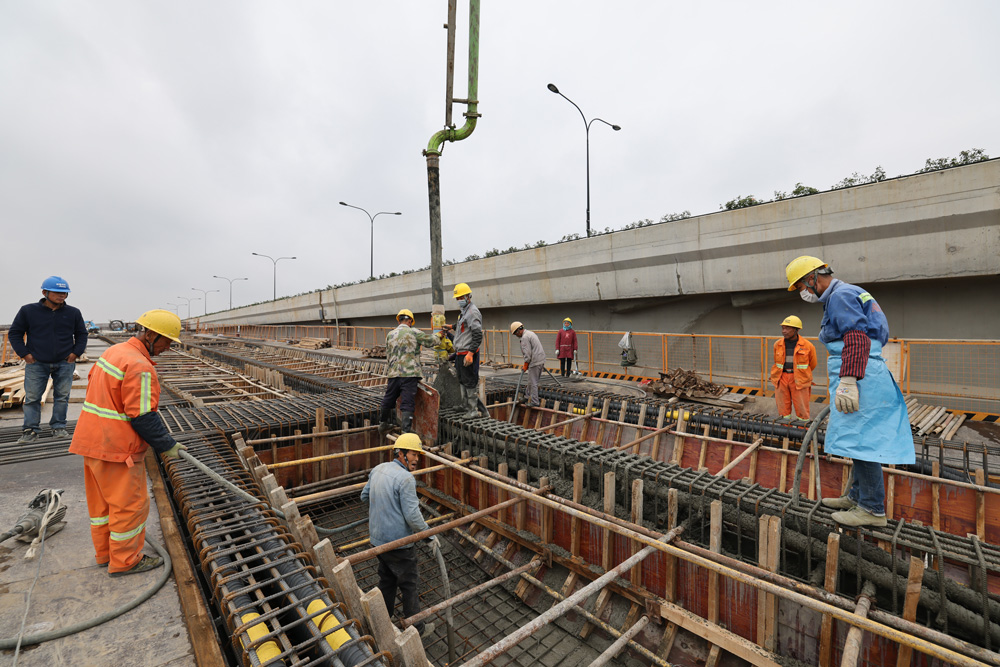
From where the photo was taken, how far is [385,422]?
6.32 metres

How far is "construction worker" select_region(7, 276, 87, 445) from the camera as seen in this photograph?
5004 mm

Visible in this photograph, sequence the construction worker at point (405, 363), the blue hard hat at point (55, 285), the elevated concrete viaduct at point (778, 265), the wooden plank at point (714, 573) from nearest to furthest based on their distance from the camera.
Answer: the wooden plank at point (714, 573) → the blue hard hat at point (55, 285) → the construction worker at point (405, 363) → the elevated concrete viaduct at point (778, 265)

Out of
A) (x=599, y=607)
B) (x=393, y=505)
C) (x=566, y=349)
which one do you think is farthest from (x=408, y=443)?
(x=566, y=349)

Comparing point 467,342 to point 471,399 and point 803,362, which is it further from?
point 803,362

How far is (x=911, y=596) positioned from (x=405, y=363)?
5068 mm

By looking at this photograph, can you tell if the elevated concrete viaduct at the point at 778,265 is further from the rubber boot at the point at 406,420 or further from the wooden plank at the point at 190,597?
the wooden plank at the point at 190,597

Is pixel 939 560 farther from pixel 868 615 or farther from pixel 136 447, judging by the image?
pixel 136 447

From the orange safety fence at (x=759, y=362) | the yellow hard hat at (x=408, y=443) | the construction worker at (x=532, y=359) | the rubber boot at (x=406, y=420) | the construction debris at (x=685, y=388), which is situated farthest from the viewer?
the construction debris at (x=685, y=388)

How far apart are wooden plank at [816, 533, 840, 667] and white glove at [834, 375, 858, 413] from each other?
2.68 feet

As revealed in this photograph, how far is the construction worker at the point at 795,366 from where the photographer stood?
665 centimetres

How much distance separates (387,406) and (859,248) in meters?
11.1

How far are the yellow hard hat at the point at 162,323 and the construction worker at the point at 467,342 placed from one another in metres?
3.63

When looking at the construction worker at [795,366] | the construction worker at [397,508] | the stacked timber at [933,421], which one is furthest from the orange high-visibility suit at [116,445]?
the stacked timber at [933,421]

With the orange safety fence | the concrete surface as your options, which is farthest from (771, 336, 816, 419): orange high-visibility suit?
the concrete surface
